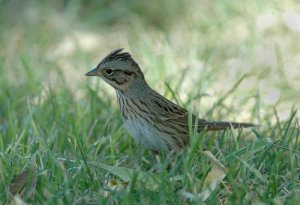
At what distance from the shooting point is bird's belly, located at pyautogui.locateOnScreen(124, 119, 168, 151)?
5.57m

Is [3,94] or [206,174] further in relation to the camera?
[3,94]

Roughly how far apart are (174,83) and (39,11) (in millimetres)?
2774

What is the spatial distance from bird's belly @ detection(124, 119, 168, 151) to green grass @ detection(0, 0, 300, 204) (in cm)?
11

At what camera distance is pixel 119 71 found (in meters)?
5.85

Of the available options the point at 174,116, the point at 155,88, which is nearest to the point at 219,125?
the point at 174,116

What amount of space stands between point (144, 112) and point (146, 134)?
0.20 m

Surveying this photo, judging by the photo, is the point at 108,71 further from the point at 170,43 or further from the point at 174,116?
the point at 170,43

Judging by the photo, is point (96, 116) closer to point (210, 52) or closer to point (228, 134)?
point (228, 134)

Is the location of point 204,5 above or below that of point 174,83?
above

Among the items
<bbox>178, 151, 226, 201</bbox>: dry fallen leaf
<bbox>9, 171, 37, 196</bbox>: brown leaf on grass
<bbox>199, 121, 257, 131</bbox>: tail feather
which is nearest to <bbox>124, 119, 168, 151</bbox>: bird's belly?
<bbox>199, 121, 257, 131</bbox>: tail feather

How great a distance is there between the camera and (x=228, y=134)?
5598 mm

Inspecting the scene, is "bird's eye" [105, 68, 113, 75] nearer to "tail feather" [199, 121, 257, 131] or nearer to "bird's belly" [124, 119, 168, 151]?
"bird's belly" [124, 119, 168, 151]

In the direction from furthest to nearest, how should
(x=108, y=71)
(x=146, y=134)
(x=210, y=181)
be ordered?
(x=108, y=71) < (x=146, y=134) < (x=210, y=181)

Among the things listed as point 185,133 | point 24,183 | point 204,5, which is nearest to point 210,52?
point 204,5
